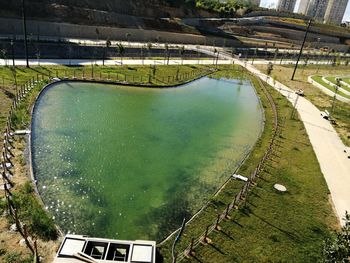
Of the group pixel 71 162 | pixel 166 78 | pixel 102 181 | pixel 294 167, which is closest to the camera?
pixel 102 181

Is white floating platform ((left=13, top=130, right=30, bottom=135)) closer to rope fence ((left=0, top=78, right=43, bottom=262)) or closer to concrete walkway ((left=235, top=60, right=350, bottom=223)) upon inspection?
rope fence ((left=0, top=78, right=43, bottom=262))

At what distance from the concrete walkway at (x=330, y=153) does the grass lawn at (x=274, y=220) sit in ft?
2.37

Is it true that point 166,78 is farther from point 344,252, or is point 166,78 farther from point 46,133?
point 344,252

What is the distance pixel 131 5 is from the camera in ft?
279

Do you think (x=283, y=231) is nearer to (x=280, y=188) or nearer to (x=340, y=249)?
(x=280, y=188)

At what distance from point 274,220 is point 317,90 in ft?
123

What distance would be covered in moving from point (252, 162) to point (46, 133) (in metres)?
16.2

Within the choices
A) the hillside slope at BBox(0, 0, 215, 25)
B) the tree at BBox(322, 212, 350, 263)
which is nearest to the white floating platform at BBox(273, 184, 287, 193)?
the tree at BBox(322, 212, 350, 263)

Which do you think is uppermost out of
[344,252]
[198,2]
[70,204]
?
[198,2]

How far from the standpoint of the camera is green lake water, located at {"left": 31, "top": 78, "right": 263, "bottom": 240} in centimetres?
1791

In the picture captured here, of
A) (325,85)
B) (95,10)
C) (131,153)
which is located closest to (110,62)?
(131,153)

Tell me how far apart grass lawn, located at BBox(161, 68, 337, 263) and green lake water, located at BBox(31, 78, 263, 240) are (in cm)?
138

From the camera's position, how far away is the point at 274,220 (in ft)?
60.5

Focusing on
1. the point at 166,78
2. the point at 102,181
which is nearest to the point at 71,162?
the point at 102,181
